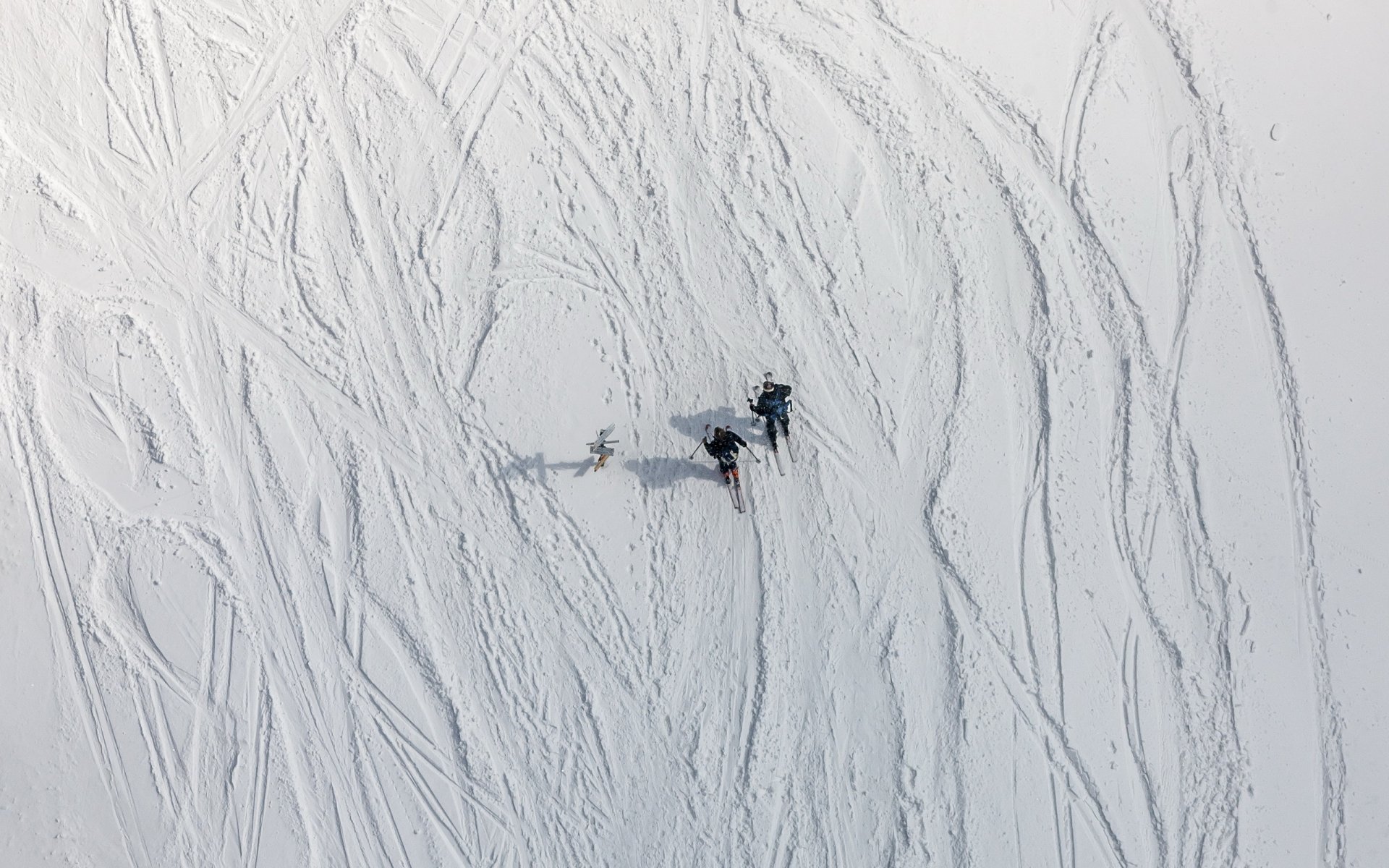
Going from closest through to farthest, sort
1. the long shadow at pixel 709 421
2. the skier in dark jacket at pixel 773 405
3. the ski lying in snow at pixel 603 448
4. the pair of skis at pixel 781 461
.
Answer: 1. the skier in dark jacket at pixel 773 405
2. the ski lying in snow at pixel 603 448
3. the pair of skis at pixel 781 461
4. the long shadow at pixel 709 421

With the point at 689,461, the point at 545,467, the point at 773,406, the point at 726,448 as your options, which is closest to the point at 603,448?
the point at 545,467

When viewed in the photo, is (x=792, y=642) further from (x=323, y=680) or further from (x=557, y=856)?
(x=323, y=680)

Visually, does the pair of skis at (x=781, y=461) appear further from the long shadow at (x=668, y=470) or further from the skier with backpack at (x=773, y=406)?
the long shadow at (x=668, y=470)

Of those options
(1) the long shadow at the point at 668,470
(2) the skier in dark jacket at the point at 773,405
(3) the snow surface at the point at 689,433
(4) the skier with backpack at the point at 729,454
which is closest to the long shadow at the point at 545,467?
(3) the snow surface at the point at 689,433

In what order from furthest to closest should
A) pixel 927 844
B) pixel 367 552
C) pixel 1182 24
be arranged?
pixel 1182 24, pixel 367 552, pixel 927 844

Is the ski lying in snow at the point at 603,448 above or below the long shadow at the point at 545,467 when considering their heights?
above

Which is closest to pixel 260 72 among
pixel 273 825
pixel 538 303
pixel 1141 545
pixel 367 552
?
pixel 538 303

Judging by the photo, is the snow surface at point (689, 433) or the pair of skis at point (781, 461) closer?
the snow surface at point (689, 433)
